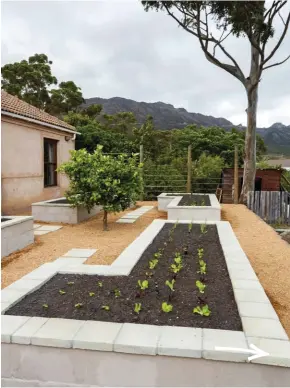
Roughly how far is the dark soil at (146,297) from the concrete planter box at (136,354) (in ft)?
0.41

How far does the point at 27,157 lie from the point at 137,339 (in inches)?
341

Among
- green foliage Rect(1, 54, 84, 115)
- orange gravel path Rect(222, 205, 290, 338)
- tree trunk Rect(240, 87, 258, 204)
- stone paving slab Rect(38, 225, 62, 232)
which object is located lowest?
orange gravel path Rect(222, 205, 290, 338)

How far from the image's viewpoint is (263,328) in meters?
2.08

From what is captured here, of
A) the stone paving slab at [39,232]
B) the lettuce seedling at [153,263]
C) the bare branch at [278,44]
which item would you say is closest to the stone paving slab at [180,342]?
the lettuce seedling at [153,263]

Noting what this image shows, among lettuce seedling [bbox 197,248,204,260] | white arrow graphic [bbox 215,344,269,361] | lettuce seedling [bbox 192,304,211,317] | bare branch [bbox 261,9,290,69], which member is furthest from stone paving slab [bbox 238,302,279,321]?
bare branch [bbox 261,9,290,69]

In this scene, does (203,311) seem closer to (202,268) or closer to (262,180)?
(202,268)

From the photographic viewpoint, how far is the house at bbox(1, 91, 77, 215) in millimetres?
8688

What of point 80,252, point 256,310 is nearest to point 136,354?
point 256,310

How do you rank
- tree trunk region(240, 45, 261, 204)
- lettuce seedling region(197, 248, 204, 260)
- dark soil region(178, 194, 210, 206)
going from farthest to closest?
1. tree trunk region(240, 45, 261, 204)
2. dark soil region(178, 194, 210, 206)
3. lettuce seedling region(197, 248, 204, 260)

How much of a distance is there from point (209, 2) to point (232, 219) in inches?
343

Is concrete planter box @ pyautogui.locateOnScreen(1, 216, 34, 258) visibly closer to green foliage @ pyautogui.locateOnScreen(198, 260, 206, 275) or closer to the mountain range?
green foliage @ pyautogui.locateOnScreen(198, 260, 206, 275)

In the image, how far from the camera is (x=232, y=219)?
8.48 metres

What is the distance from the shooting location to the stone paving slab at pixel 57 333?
1.93m

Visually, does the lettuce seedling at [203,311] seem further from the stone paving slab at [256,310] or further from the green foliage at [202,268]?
the green foliage at [202,268]
